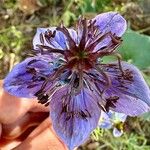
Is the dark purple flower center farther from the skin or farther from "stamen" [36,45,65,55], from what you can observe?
the skin

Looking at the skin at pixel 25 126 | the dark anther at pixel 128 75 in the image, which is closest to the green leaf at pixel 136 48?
the skin at pixel 25 126

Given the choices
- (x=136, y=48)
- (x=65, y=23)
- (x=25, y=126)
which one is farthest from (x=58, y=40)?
(x=65, y=23)

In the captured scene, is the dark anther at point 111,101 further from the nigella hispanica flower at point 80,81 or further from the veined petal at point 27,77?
the veined petal at point 27,77

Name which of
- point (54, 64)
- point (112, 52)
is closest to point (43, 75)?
point (54, 64)

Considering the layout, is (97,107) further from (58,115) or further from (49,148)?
(49,148)

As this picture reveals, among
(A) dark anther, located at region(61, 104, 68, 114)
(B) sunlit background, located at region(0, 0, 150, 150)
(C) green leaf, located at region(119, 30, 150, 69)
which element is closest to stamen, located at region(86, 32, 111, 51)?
(A) dark anther, located at region(61, 104, 68, 114)

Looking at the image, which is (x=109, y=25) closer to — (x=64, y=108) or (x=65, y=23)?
(x=64, y=108)
